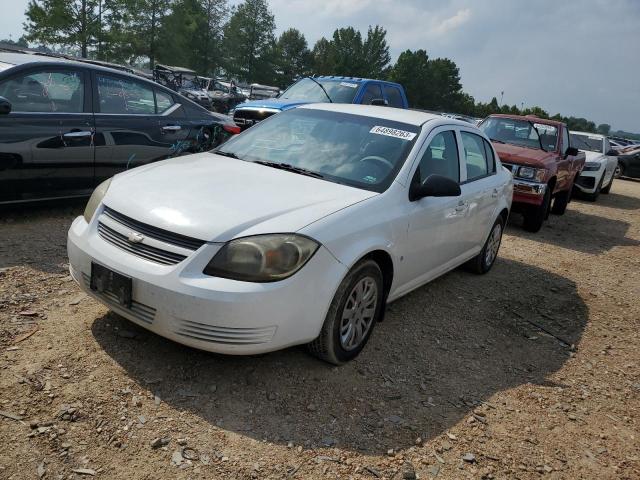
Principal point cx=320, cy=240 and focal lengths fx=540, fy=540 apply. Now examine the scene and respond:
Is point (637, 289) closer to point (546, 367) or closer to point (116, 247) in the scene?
point (546, 367)

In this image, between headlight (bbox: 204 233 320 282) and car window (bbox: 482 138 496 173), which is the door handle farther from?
car window (bbox: 482 138 496 173)

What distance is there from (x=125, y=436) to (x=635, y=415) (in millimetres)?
3101

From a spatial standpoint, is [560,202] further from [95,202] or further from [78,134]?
[95,202]

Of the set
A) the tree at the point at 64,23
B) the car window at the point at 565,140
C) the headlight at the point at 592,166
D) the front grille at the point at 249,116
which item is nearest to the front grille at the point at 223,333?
the front grille at the point at 249,116

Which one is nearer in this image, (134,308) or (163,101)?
(134,308)

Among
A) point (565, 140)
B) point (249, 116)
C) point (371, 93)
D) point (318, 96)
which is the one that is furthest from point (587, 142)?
point (249, 116)

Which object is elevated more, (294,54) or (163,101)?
(294,54)

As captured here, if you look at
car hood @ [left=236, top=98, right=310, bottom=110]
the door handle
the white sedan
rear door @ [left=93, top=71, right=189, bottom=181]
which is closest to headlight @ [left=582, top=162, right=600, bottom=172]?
the white sedan

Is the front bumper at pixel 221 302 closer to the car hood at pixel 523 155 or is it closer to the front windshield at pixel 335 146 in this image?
the front windshield at pixel 335 146

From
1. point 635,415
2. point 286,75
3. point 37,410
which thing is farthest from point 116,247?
point 286,75

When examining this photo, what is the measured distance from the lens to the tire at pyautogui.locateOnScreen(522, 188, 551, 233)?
846 centimetres

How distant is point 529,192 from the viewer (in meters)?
8.37

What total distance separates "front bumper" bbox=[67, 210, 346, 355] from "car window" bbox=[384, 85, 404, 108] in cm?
852

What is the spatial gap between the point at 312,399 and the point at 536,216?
6588 mm
